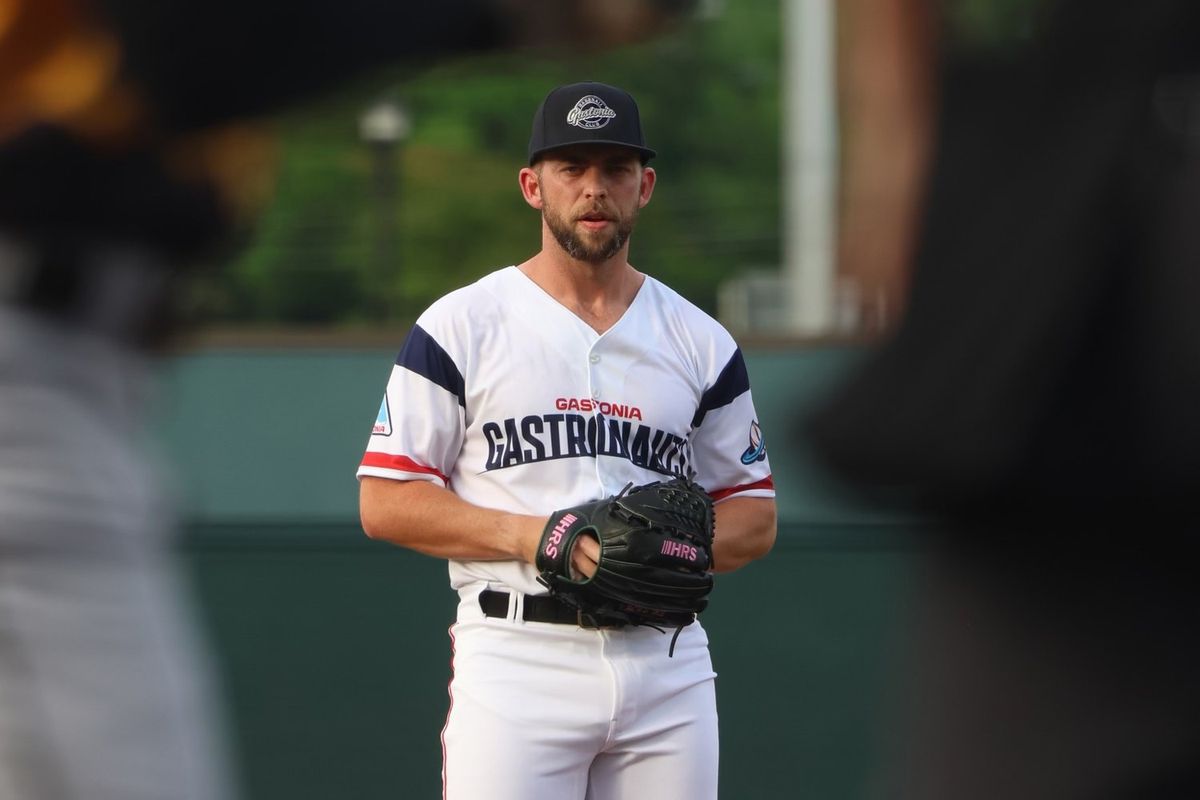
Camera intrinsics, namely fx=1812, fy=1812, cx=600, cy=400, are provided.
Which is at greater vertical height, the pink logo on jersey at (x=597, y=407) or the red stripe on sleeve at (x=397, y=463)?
the pink logo on jersey at (x=597, y=407)

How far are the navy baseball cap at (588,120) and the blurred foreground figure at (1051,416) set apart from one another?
203 cm

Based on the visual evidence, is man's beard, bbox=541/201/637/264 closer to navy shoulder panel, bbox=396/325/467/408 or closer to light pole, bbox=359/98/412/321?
navy shoulder panel, bbox=396/325/467/408

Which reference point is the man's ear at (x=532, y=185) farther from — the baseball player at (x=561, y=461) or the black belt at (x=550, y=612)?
the black belt at (x=550, y=612)

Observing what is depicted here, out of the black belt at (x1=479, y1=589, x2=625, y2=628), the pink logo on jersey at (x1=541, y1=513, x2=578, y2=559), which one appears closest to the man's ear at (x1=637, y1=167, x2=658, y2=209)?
the pink logo on jersey at (x1=541, y1=513, x2=578, y2=559)

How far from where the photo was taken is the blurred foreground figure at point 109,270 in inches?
65.2

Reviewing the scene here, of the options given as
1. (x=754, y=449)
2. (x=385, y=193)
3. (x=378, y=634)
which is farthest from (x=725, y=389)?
(x=385, y=193)

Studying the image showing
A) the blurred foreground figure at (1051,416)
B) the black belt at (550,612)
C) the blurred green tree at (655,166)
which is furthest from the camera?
the blurred green tree at (655,166)

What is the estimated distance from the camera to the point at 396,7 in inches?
67.8

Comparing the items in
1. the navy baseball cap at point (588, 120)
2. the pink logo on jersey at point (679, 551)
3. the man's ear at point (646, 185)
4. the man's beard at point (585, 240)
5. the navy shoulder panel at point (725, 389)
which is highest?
the navy baseball cap at point (588, 120)

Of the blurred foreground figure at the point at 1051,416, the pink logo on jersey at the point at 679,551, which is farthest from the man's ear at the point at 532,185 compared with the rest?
the blurred foreground figure at the point at 1051,416

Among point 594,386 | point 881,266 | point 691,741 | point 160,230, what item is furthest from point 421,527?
point 881,266

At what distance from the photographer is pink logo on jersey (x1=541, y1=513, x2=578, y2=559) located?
3.23 metres

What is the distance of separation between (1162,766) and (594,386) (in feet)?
6.67

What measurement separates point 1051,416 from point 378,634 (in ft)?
11.9
